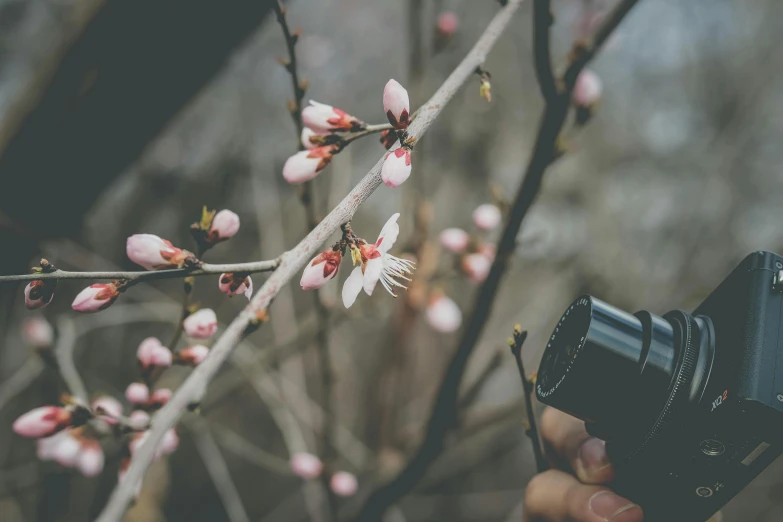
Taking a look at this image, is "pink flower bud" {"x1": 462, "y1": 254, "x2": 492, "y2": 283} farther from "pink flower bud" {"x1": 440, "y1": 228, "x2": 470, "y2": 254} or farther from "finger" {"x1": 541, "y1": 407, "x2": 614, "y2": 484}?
"finger" {"x1": 541, "y1": 407, "x2": 614, "y2": 484}

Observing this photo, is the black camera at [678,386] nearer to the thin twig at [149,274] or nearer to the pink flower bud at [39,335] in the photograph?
the thin twig at [149,274]

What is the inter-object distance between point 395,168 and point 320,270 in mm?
148

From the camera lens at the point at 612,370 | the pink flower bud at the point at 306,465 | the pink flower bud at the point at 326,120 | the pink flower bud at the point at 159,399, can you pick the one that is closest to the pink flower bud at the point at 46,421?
the pink flower bud at the point at 159,399

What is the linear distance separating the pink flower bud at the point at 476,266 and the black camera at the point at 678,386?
→ 57 centimetres

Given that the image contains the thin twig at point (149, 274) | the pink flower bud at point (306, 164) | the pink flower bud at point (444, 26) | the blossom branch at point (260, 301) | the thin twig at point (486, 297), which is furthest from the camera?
the pink flower bud at point (444, 26)

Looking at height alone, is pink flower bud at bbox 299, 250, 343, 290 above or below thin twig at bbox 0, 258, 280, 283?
above

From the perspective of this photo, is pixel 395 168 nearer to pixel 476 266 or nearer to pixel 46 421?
pixel 46 421

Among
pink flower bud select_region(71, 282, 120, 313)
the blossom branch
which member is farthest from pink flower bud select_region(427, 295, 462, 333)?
pink flower bud select_region(71, 282, 120, 313)

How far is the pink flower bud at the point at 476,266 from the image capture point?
1382 millimetres

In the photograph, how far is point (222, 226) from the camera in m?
0.75

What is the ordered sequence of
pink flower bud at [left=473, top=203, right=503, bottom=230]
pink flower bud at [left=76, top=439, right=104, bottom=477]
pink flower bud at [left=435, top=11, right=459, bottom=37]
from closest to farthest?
pink flower bud at [left=76, top=439, right=104, bottom=477] < pink flower bud at [left=473, top=203, right=503, bottom=230] < pink flower bud at [left=435, top=11, right=459, bottom=37]

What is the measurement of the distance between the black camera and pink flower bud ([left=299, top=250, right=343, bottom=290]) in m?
0.35

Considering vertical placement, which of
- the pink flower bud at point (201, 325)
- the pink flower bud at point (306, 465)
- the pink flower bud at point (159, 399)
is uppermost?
the pink flower bud at point (201, 325)

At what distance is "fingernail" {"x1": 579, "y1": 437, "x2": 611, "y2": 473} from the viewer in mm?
842
